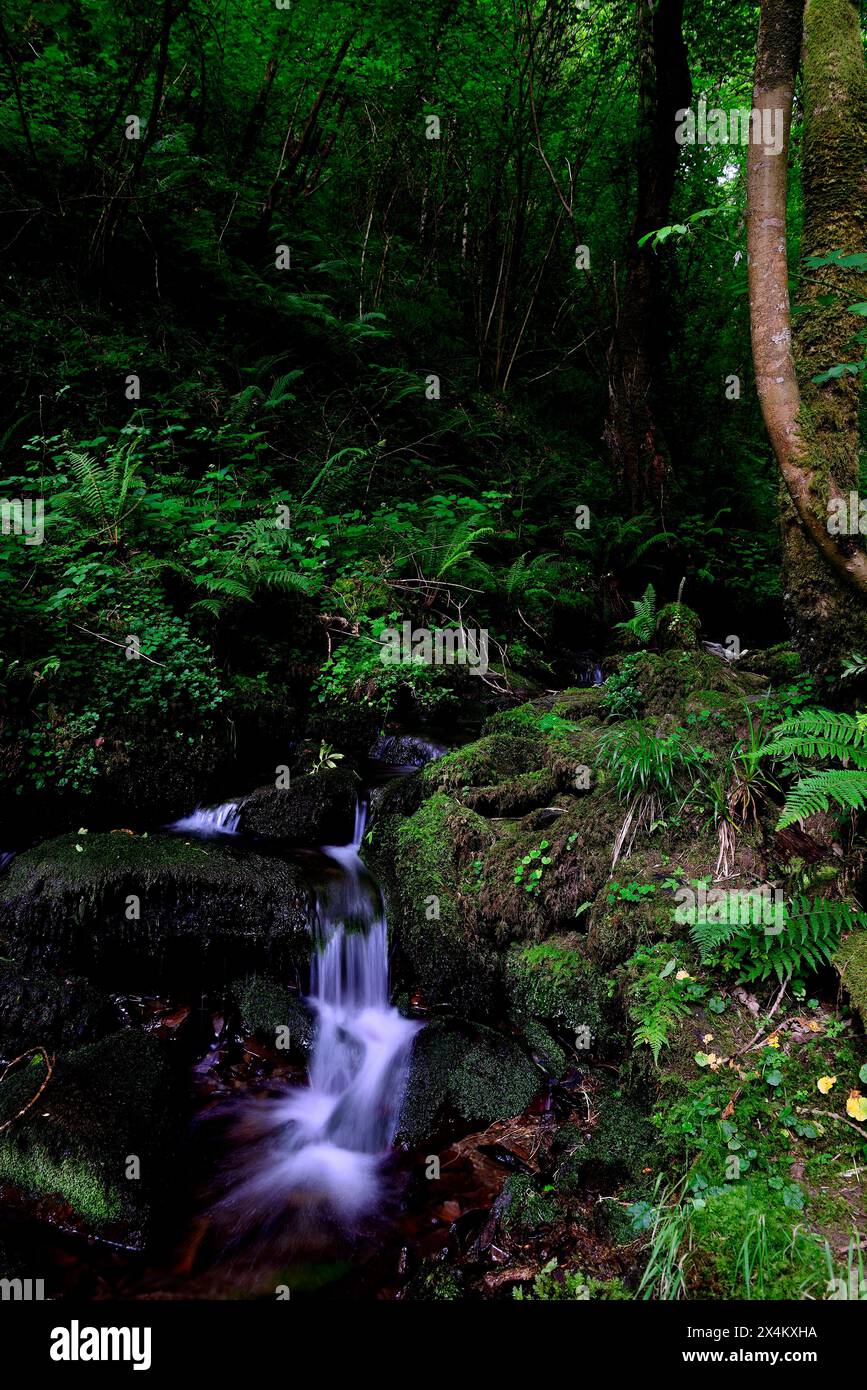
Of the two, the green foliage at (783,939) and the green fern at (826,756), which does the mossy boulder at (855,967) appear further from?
the green fern at (826,756)

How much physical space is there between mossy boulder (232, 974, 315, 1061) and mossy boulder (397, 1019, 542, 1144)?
73cm

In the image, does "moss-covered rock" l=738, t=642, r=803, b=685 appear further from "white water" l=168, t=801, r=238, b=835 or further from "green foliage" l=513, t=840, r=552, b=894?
"white water" l=168, t=801, r=238, b=835

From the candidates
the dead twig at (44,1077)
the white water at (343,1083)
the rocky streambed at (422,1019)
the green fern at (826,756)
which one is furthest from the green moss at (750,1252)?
the dead twig at (44,1077)

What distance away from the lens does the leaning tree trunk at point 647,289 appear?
Result: 8.73 metres

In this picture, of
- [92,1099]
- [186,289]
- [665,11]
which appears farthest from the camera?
[186,289]

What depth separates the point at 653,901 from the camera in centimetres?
364

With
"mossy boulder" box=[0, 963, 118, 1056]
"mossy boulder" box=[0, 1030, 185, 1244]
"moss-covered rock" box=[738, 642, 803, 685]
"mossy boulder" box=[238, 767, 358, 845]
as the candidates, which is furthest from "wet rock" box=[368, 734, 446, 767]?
"mossy boulder" box=[0, 1030, 185, 1244]

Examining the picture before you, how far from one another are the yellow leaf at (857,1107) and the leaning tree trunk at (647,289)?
8529 mm

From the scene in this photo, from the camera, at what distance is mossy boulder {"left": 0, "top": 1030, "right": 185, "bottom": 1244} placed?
3141mm

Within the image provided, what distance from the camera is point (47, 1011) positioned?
153 inches

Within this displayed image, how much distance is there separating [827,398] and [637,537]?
17.7ft

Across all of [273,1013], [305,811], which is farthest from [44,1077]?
[305,811]
